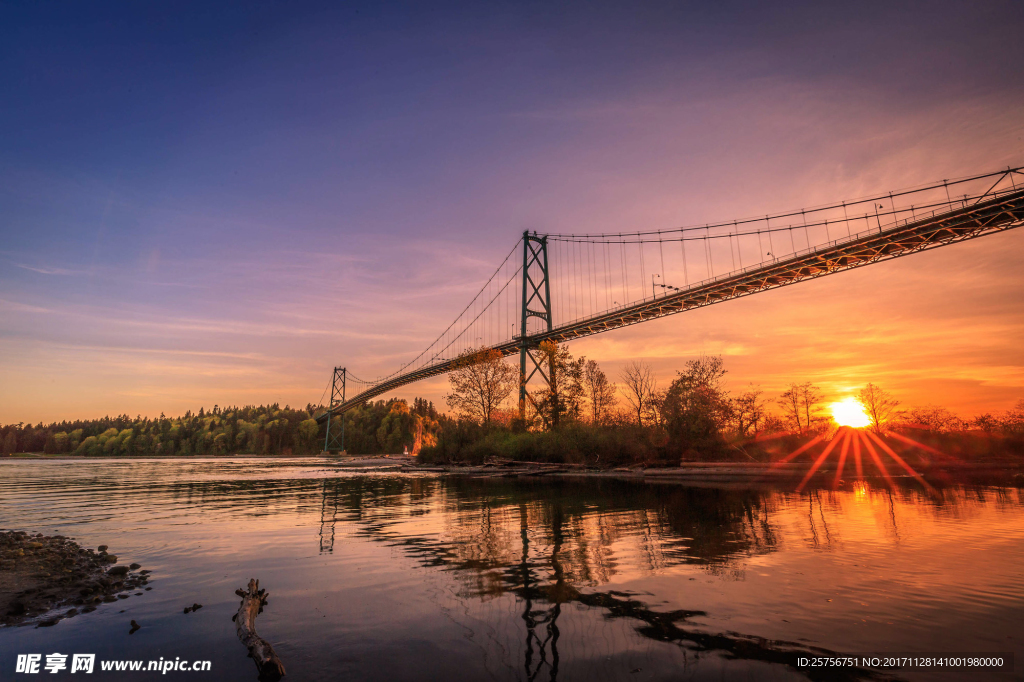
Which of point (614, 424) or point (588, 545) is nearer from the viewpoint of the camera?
point (588, 545)

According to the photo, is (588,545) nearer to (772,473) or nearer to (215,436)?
(772,473)

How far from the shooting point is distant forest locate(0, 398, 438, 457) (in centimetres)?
12050

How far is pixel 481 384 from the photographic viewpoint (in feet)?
156

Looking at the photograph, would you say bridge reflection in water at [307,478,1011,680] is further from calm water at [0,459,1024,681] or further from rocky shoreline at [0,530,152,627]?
rocky shoreline at [0,530,152,627]

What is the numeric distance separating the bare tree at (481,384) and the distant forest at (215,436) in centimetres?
6905

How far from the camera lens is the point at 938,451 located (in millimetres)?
29531

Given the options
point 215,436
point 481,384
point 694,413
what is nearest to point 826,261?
point 694,413

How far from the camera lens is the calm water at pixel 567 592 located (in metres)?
4.56

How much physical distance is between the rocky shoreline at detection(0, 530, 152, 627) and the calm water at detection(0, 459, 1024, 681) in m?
0.38

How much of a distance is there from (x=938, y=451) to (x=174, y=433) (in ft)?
525

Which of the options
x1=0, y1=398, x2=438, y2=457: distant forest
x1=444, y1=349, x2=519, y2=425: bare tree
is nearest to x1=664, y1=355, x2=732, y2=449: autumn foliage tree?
x1=444, y1=349, x2=519, y2=425: bare tree

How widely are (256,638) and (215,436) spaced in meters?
155

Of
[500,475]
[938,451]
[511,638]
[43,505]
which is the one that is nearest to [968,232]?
[938,451]

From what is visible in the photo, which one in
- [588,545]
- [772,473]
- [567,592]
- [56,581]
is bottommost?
[772,473]
